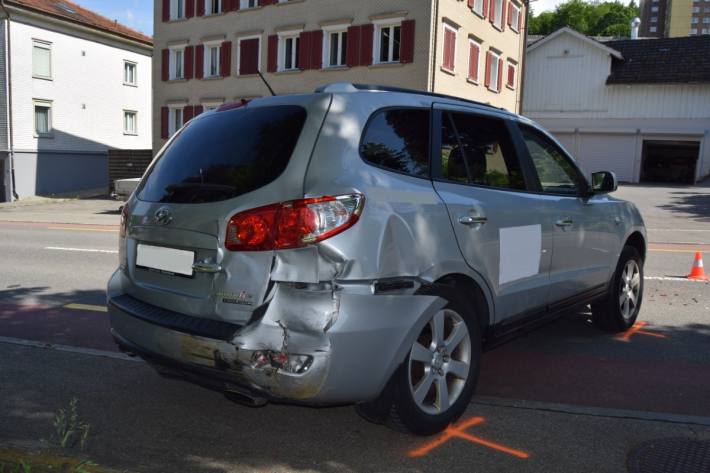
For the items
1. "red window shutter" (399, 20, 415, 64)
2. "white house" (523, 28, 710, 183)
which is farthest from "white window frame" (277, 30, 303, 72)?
"white house" (523, 28, 710, 183)

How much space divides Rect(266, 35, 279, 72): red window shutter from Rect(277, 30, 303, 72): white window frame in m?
0.13

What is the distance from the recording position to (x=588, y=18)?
229 feet

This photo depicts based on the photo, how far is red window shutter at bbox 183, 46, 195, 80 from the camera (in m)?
32.2

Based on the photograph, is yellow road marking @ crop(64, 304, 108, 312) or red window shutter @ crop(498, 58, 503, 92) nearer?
yellow road marking @ crop(64, 304, 108, 312)

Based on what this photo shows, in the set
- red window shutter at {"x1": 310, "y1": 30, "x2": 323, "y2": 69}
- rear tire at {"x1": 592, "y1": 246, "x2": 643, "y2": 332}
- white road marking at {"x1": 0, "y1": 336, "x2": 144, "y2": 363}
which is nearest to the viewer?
white road marking at {"x1": 0, "y1": 336, "x2": 144, "y2": 363}

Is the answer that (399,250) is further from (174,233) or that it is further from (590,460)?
(590,460)

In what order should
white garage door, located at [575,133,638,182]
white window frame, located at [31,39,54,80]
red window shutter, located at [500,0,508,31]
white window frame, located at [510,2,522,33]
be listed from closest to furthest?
white window frame, located at [31,39,54,80], red window shutter, located at [500,0,508,31], white window frame, located at [510,2,522,33], white garage door, located at [575,133,638,182]

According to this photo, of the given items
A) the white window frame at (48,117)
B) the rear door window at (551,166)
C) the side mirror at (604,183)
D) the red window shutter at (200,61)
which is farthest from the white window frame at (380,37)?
the rear door window at (551,166)

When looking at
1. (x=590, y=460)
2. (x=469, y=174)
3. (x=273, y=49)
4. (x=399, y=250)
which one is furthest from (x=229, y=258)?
(x=273, y=49)

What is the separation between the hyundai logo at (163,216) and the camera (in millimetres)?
3367

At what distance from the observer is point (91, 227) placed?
15867 mm

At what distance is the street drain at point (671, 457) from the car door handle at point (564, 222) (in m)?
1.54

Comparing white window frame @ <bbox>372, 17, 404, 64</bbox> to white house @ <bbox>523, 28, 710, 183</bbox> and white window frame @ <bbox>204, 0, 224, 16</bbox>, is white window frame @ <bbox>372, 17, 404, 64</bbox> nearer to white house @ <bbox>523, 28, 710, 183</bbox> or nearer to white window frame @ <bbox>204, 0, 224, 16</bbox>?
white window frame @ <bbox>204, 0, 224, 16</bbox>

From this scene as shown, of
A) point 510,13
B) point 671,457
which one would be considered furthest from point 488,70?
point 671,457
